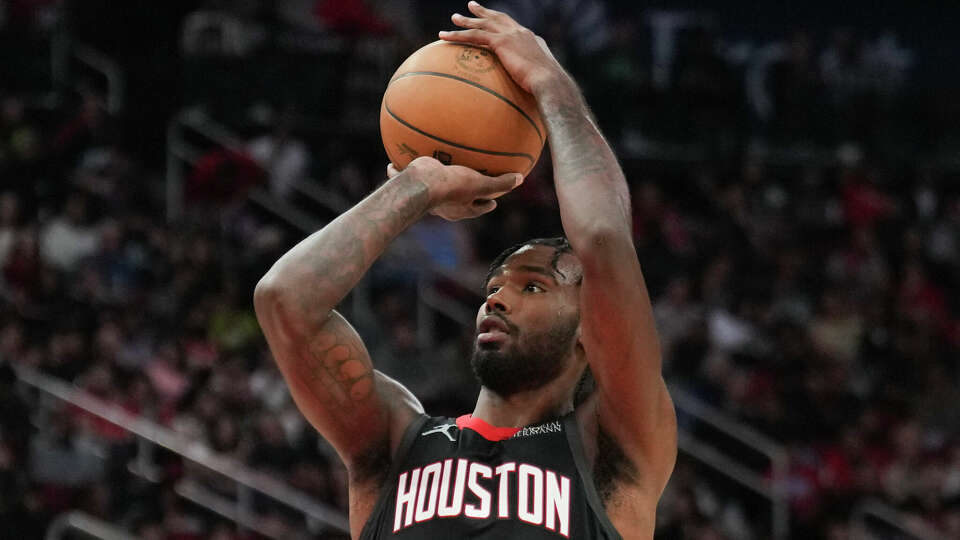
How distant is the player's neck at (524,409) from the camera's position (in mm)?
3699

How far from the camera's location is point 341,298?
136 inches

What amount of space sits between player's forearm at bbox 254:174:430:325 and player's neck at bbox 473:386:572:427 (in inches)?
21.6

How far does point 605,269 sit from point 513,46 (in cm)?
72

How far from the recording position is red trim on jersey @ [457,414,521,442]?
3.62 m

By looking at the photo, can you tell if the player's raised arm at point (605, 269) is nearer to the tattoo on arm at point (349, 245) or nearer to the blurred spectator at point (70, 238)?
the tattoo on arm at point (349, 245)

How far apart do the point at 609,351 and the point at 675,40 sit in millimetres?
11620

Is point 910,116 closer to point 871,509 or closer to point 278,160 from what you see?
point 871,509

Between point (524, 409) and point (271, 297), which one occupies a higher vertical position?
point (271, 297)

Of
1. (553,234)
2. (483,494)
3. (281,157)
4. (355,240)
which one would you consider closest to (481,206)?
(355,240)

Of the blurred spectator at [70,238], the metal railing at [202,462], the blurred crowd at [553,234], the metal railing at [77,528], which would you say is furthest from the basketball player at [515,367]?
the blurred spectator at [70,238]

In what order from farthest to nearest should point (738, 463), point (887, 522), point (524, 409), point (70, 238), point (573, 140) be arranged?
point (738, 463), point (70, 238), point (887, 522), point (524, 409), point (573, 140)

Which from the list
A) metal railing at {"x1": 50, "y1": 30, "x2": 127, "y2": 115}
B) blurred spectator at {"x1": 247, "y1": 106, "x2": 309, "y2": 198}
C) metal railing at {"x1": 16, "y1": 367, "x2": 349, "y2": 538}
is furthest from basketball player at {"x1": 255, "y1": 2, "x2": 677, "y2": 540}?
metal railing at {"x1": 50, "y1": 30, "x2": 127, "y2": 115}

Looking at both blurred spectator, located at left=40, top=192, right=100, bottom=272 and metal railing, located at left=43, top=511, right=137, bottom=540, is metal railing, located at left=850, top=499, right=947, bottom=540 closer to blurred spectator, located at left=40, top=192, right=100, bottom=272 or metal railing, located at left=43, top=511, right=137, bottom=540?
metal railing, located at left=43, top=511, right=137, bottom=540

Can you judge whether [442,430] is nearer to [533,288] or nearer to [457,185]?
[533,288]
